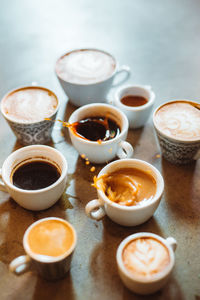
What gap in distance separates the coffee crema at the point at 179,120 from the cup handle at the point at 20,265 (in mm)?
737

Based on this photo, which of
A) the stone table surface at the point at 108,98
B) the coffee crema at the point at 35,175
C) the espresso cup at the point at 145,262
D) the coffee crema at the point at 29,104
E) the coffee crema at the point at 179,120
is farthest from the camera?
the coffee crema at the point at 29,104

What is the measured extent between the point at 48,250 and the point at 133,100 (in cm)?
90

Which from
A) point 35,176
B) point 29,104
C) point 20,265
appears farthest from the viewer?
point 29,104

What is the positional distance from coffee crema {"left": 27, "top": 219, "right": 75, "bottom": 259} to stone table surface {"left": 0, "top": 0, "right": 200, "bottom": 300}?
5.3 inches

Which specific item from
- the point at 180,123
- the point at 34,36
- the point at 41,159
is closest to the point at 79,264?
the point at 41,159

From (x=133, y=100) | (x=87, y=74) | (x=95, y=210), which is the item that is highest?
(x=87, y=74)

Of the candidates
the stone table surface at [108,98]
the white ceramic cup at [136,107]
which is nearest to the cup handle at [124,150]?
the stone table surface at [108,98]

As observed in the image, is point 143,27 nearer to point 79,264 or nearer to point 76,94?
point 76,94

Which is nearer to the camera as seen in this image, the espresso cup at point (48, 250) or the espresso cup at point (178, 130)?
the espresso cup at point (48, 250)

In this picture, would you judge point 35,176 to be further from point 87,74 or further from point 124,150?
point 87,74

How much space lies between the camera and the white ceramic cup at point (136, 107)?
1.64 meters

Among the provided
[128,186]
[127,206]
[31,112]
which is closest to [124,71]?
[31,112]

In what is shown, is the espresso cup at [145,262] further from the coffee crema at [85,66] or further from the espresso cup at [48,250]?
the coffee crema at [85,66]

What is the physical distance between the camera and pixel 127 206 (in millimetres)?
1251
